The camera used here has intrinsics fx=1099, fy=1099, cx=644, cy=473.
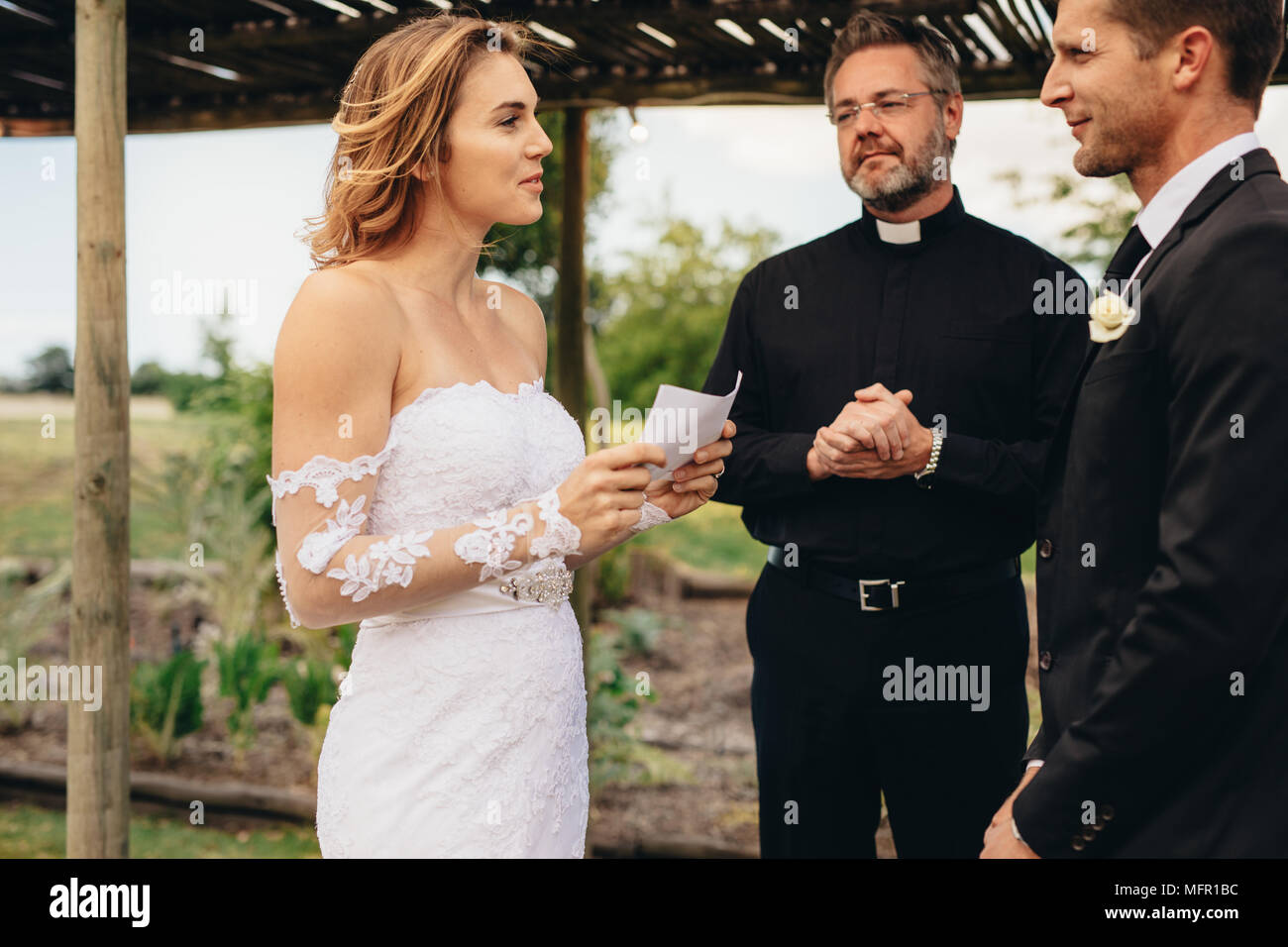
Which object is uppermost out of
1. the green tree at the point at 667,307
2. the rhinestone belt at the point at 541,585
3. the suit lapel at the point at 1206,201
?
the green tree at the point at 667,307

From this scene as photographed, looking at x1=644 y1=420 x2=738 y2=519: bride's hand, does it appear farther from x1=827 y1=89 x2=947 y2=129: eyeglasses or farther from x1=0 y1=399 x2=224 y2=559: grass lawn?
x1=0 y1=399 x2=224 y2=559: grass lawn

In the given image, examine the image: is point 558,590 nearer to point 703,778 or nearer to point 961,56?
point 961,56

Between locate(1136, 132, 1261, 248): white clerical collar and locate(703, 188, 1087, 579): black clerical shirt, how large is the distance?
Result: 104 cm

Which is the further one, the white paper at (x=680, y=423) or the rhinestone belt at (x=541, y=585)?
the rhinestone belt at (x=541, y=585)

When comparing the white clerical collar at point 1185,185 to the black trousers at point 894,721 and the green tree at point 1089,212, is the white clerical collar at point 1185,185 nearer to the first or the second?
the black trousers at point 894,721

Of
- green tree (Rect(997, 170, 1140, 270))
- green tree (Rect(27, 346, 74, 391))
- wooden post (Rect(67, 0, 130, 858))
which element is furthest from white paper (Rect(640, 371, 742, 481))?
green tree (Rect(27, 346, 74, 391))

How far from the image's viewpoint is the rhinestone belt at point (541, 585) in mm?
2238

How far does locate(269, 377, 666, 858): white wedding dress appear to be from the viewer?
2.13m

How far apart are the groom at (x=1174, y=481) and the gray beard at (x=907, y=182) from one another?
3.68 ft

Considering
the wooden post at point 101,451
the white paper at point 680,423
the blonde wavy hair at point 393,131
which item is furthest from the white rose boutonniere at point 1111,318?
the wooden post at point 101,451

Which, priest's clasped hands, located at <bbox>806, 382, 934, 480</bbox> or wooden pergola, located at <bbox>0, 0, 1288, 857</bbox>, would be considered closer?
priest's clasped hands, located at <bbox>806, 382, 934, 480</bbox>

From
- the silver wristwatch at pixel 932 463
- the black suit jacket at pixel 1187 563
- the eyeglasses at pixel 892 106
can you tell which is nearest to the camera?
the black suit jacket at pixel 1187 563

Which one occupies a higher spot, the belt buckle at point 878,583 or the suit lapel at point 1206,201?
the suit lapel at point 1206,201

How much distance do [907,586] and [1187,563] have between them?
1331 mm
